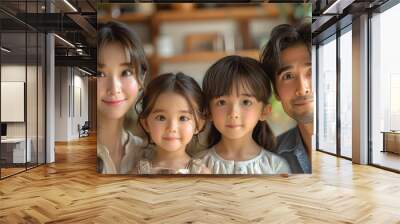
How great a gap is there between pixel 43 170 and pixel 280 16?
17.3 ft

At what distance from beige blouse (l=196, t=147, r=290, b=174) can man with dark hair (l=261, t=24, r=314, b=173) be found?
13 cm

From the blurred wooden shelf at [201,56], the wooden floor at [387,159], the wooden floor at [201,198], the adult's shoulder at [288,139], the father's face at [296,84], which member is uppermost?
the blurred wooden shelf at [201,56]

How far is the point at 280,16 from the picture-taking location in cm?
655

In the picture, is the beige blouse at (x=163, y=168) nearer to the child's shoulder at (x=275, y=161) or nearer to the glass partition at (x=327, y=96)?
the child's shoulder at (x=275, y=161)

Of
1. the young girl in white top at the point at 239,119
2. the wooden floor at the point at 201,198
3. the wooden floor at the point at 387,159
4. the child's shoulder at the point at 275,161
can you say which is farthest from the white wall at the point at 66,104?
the wooden floor at the point at 387,159

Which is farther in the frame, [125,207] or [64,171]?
[64,171]

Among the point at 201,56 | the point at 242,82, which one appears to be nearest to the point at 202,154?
the point at 242,82

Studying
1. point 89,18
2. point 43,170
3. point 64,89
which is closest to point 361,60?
point 89,18

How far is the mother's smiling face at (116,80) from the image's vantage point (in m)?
6.51

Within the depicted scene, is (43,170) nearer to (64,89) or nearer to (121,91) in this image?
(121,91)

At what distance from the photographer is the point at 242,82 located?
6.43 meters

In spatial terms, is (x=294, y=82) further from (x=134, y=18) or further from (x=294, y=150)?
(x=134, y=18)

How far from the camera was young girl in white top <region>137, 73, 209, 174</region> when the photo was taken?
21.1 ft

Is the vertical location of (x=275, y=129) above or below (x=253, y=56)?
below
